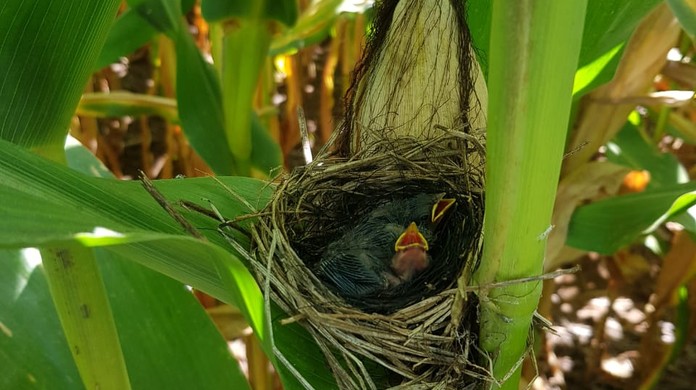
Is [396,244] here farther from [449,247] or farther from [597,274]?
[597,274]

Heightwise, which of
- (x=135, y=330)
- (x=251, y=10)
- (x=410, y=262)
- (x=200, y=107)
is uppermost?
(x=251, y=10)

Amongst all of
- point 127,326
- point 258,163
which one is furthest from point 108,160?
point 127,326

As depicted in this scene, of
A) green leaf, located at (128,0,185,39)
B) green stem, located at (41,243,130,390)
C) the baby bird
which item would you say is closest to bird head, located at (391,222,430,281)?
the baby bird

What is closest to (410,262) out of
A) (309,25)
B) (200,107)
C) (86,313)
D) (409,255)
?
(409,255)

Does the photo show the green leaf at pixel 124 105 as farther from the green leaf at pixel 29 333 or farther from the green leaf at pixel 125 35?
the green leaf at pixel 29 333

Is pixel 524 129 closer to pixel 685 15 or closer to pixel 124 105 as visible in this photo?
pixel 685 15

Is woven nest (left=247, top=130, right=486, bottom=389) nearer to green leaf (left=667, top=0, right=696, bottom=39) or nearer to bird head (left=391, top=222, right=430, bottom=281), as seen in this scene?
bird head (left=391, top=222, right=430, bottom=281)

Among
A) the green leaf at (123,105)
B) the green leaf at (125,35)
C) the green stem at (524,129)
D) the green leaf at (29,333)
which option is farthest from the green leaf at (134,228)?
the green leaf at (123,105)
